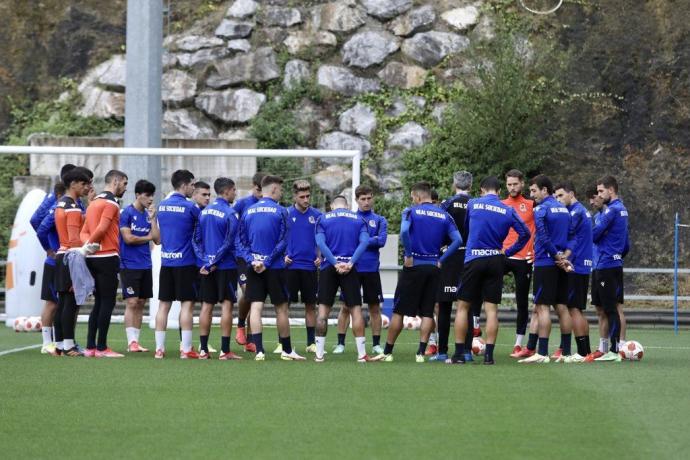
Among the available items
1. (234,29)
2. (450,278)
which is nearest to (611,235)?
(450,278)

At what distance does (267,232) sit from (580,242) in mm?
3714

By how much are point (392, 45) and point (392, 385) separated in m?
19.7

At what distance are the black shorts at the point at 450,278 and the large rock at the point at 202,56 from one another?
1671 centimetres

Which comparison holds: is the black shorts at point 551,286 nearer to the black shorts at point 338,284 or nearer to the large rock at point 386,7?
the black shorts at point 338,284

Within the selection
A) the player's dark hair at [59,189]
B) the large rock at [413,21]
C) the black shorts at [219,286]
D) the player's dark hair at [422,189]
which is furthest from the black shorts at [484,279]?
the large rock at [413,21]

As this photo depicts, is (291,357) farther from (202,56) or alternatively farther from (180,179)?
(202,56)

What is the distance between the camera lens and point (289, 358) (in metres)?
14.8

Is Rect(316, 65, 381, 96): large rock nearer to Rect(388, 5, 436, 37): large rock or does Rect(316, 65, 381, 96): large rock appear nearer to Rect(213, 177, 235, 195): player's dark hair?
Rect(388, 5, 436, 37): large rock

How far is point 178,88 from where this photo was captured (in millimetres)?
30422

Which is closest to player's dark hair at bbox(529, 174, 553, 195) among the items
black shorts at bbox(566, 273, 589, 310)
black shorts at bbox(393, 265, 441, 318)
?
black shorts at bbox(566, 273, 589, 310)

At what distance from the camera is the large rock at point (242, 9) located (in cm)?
3180

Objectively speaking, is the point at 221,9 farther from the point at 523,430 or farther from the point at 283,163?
the point at 523,430

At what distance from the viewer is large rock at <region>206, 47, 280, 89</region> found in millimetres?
30344

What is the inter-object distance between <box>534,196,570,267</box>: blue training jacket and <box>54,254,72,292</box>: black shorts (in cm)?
554
